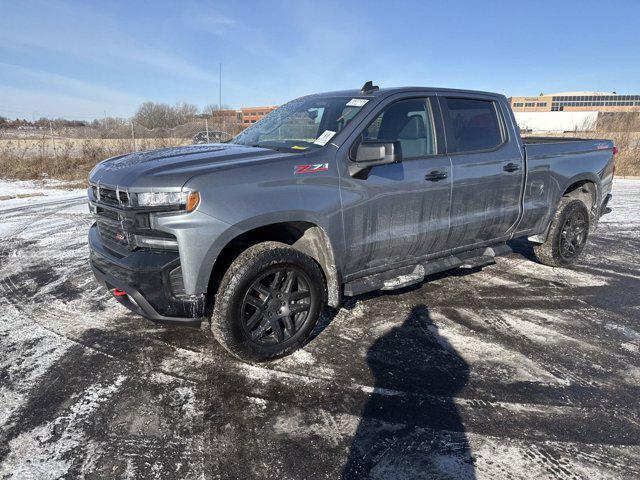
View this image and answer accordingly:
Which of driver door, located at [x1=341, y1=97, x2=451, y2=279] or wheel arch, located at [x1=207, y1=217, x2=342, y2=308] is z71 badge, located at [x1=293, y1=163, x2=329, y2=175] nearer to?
driver door, located at [x1=341, y1=97, x2=451, y2=279]

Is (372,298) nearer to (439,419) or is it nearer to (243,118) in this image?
(439,419)

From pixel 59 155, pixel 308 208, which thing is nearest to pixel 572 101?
pixel 59 155

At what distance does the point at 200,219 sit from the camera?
274 cm

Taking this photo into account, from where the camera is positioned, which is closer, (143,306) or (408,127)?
(143,306)

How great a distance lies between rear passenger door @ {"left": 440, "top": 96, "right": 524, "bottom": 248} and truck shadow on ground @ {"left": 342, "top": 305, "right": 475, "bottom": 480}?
4.00 feet

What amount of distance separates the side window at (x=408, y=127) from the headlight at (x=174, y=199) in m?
1.59

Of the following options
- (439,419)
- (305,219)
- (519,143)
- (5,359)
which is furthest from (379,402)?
(519,143)

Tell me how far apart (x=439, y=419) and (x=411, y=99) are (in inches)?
104

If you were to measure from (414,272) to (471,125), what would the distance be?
1.59 m

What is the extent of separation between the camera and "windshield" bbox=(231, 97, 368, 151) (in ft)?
11.7

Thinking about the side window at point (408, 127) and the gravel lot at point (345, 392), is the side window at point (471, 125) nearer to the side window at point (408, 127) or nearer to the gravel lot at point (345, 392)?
the side window at point (408, 127)

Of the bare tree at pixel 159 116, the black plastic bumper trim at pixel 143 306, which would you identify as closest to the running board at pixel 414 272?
the black plastic bumper trim at pixel 143 306

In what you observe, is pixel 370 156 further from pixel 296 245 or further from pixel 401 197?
pixel 296 245

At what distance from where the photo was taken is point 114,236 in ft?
10.4
